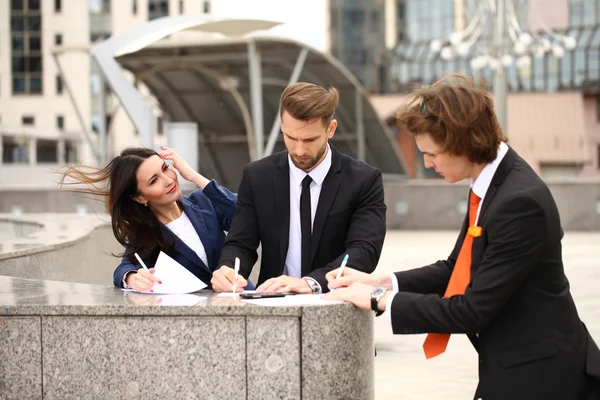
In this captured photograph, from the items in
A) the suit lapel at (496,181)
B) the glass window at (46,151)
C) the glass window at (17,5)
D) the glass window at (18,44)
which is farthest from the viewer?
the glass window at (17,5)

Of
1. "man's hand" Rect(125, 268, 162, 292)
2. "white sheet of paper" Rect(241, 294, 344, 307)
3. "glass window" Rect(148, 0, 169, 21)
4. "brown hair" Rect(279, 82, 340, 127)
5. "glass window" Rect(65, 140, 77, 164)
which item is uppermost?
"glass window" Rect(148, 0, 169, 21)

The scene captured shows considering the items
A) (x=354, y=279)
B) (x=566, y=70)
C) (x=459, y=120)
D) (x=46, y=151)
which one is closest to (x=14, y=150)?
(x=46, y=151)

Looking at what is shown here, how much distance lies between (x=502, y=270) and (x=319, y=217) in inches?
54.6

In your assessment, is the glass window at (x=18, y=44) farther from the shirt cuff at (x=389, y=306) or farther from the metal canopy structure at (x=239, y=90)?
the shirt cuff at (x=389, y=306)

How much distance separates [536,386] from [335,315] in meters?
0.80

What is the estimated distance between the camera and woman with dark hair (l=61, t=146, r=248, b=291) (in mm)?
4918

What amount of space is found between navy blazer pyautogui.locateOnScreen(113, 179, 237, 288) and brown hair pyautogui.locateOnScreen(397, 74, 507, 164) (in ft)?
5.97

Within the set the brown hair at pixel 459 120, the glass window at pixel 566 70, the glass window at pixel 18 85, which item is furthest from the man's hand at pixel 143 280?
the glass window at pixel 18 85

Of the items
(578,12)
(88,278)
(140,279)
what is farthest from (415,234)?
(578,12)

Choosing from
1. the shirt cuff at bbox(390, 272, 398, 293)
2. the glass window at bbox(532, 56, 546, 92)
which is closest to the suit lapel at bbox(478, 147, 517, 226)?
the shirt cuff at bbox(390, 272, 398, 293)

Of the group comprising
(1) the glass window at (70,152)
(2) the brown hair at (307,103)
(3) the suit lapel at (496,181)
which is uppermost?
(2) the brown hair at (307,103)

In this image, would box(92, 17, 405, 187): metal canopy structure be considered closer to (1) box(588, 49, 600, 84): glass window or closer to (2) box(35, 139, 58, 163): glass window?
(2) box(35, 139, 58, 163): glass window

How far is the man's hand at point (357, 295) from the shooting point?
372 cm

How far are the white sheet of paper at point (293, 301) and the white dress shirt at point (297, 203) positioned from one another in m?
0.57
